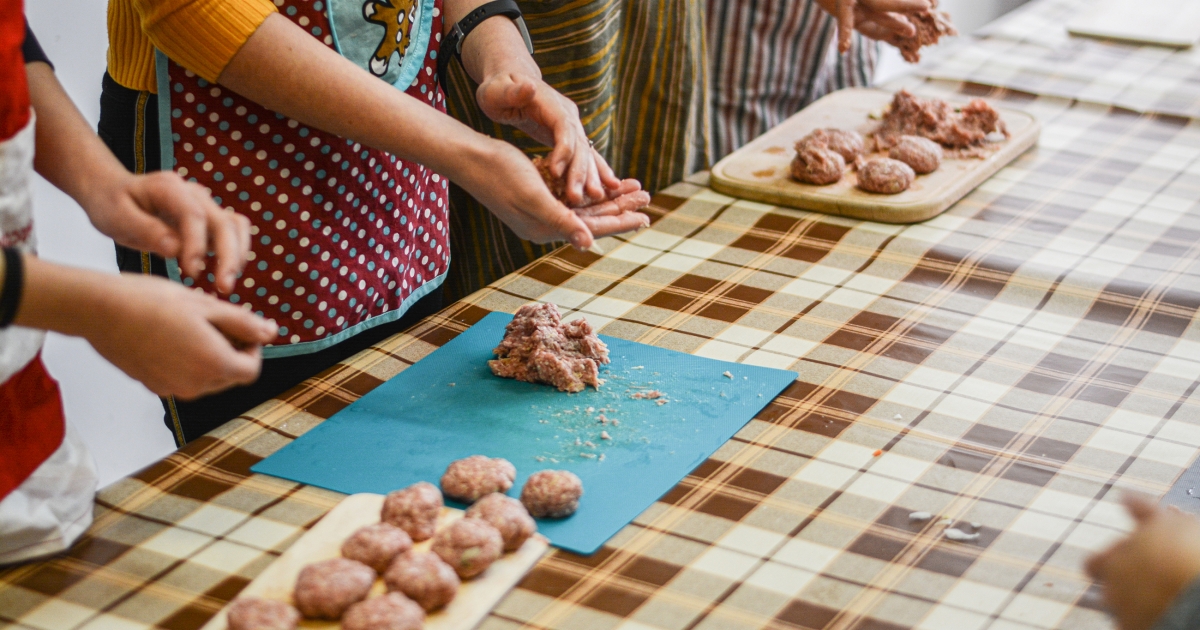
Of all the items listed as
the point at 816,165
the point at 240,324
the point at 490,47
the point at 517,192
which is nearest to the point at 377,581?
the point at 240,324

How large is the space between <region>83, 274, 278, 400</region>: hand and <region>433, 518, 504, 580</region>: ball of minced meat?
283 mm

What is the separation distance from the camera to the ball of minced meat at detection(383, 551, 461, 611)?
1.07 metres

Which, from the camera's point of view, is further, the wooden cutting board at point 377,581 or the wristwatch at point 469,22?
the wristwatch at point 469,22

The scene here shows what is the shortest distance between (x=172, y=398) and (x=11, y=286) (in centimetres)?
70

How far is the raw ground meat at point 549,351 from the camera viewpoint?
4.91 feet

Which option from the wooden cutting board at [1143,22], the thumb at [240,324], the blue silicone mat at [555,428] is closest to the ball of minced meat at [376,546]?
the blue silicone mat at [555,428]

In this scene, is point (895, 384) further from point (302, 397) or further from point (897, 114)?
point (897, 114)

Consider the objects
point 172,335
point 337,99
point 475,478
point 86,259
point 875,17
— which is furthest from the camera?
point 86,259

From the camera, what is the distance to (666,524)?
4.01ft

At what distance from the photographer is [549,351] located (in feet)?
4.95

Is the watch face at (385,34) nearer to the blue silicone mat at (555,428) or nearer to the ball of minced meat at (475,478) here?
the blue silicone mat at (555,428)

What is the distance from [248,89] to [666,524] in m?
0.80

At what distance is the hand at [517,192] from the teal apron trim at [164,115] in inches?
16.4

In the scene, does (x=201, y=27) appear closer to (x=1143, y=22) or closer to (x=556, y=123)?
(x=556, y=123)
